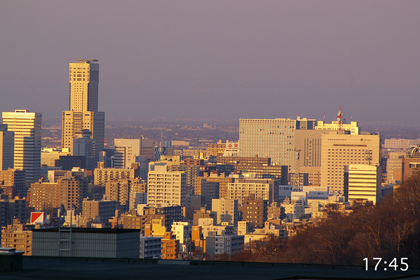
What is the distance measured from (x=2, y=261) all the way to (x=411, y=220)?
74.1 feet

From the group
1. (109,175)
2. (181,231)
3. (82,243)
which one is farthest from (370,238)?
(109,175)

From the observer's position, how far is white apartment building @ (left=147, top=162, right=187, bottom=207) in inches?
6284

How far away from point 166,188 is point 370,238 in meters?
131

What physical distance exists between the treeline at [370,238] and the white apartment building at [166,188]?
4587 inches

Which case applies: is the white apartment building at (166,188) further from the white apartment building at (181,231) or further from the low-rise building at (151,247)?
the low-rise building at (151,247)

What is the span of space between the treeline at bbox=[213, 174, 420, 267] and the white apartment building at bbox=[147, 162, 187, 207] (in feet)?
382

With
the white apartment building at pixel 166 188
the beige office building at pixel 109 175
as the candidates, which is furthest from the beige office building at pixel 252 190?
the beige office building at pixel 109 175

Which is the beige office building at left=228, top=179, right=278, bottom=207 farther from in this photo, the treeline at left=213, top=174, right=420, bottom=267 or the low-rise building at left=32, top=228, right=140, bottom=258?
the low-rise building at left=32, top=228, right=140, bottom=258

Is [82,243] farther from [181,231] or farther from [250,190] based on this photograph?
[250,190]

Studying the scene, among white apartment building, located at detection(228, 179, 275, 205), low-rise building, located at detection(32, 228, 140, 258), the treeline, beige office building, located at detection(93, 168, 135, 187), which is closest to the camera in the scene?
low-rise building, located at detection(32, 228, 140, 258)

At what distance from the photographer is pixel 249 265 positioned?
60.9 ft

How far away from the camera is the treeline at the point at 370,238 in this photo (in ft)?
104

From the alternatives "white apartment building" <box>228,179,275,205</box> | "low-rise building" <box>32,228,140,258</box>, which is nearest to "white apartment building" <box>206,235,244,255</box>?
"low-rise building" <box>32,228,140,258</box>

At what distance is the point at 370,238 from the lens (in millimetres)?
33219
